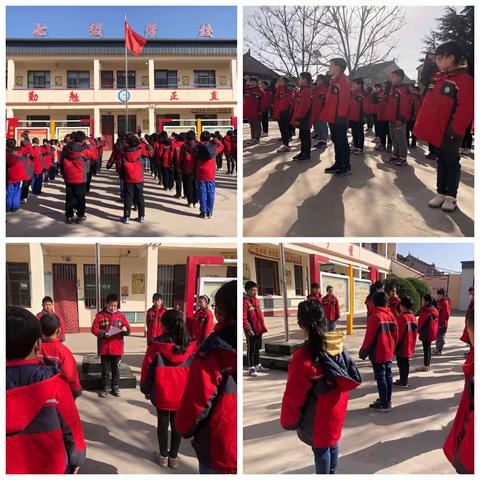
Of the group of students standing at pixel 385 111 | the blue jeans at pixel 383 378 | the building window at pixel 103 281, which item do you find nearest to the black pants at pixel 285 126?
the group of students standing at pixel 385 111

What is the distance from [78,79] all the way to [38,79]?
1.61 meters

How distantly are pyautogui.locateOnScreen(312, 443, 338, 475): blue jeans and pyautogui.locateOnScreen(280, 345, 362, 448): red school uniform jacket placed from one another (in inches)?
2.1

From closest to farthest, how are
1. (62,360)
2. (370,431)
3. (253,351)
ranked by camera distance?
(62,360) < (370,431) < (253,351)

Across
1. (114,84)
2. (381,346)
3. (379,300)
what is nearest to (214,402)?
(381,346)

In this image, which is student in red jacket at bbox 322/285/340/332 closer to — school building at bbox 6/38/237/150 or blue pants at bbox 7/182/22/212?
blue pants at bbox 7/182/22/212

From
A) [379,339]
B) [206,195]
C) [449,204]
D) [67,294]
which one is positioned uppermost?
[206,195]

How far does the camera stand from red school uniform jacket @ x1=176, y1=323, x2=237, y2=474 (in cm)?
190

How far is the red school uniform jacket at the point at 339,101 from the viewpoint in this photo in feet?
14.7

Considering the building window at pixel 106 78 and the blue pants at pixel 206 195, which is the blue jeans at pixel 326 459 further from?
the building window at pixel 106 78

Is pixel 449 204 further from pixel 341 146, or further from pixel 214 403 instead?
pixel 214 403

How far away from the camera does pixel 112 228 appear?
489cm

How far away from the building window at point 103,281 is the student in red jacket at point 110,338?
6527 millimetres

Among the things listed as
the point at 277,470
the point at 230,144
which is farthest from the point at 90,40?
the point at 277,470

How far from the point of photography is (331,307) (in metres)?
7.16
